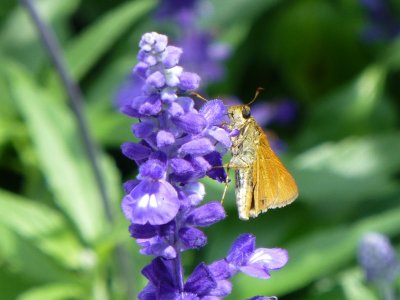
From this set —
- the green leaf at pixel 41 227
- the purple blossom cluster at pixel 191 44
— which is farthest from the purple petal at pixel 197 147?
the purple blossom cluster at pixel 191 44

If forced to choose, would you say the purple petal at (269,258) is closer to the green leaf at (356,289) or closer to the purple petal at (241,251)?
the purple petal at (241,251)

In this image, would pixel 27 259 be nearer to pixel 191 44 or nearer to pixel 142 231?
pixel 191 44

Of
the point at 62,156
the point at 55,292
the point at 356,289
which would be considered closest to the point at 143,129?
the point at 356,289

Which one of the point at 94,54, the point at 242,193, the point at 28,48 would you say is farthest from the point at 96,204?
the point at 242,193

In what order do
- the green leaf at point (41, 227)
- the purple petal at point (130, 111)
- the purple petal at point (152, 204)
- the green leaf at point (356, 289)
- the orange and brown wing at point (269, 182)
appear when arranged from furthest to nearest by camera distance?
the green leaf at point (41, 227), the green leaf at point (356, 289), the orange and brown wing at point (269, 182), the purple petal at point (130, 111), the purple petal at point (152, 204)

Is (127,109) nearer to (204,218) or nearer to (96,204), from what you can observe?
(204,218)
